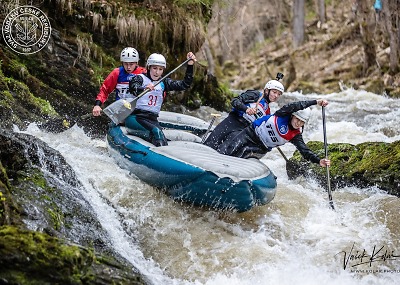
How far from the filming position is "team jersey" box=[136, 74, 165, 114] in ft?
25.5

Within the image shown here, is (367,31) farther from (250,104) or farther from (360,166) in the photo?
(250,104)

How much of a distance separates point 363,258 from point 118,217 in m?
2.61

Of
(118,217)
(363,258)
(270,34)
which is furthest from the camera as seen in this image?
(270,34)

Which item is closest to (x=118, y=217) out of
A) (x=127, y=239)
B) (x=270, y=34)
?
(x=127, y=239)

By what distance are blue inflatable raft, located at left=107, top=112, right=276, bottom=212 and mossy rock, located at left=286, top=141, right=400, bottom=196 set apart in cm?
185

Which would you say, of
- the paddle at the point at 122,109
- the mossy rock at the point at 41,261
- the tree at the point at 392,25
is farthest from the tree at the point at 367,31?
the mossy rock at the point at 41,261

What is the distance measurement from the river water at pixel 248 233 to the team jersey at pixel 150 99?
2.85 feet

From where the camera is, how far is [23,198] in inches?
192

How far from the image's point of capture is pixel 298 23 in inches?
1014

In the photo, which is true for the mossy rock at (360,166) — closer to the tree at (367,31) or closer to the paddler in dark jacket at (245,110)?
the paddler in dark jacket at (245,110)

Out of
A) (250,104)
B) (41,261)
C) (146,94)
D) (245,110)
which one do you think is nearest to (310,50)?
(250,104)

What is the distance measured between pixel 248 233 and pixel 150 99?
8.39 ft

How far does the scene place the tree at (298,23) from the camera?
2575 cm

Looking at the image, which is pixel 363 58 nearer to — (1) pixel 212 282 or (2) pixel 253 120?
(2) pixel 253 120
